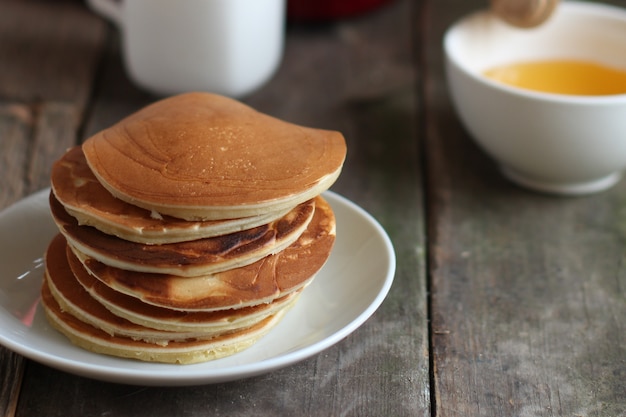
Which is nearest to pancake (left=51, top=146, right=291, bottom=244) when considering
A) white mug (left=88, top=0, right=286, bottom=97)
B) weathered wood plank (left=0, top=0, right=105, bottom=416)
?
weathered wood plank (left=0, top=0, right=105, bottom=416)

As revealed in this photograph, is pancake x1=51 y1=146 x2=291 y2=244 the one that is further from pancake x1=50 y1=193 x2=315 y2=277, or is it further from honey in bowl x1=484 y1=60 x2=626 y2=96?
honey in bowl x1=484 y1=60 x2=626 y2=96

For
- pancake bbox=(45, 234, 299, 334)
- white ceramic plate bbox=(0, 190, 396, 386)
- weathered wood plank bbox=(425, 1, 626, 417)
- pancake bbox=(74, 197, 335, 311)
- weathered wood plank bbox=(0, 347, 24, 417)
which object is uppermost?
pancake bbox=(74, 197, 335, 311)

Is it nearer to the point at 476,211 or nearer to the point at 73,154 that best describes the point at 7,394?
the point at 73,154

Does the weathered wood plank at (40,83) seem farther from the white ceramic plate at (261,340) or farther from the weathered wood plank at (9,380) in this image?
the weathered wood plank at (9,380)

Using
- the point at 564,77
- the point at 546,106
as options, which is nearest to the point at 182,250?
the point at 546,106

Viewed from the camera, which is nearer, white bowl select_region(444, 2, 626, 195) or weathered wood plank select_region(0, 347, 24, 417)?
weathered wood plank select_region(0, 347, 24, 417)
